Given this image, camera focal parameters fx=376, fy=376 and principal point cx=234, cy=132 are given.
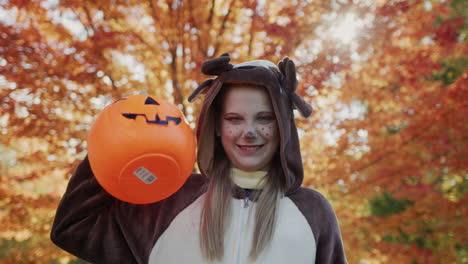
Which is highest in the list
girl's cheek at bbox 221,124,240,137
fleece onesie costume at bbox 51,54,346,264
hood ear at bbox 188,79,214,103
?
hood ear at bbox 188,79,214,103

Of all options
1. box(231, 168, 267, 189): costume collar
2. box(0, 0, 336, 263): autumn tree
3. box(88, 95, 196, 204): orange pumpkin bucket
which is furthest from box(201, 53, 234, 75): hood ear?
box(0, 0, 336, 263): autumn tree

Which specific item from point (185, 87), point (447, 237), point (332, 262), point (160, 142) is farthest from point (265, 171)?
point (447, 237)

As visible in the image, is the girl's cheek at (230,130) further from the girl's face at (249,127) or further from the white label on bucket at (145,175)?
the white label on bucket at (145,175)

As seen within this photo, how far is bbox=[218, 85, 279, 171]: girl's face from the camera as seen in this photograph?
1976 millimetres

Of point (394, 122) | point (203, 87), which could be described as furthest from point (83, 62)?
point (394, 122)

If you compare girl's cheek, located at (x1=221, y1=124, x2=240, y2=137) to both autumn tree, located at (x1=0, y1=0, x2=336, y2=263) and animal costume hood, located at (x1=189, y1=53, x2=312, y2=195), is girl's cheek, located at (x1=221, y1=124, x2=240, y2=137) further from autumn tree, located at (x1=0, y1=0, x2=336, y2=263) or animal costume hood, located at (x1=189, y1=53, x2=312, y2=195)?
autumn tree, located at (x1=0, y1=0, x2=336, y2=263)

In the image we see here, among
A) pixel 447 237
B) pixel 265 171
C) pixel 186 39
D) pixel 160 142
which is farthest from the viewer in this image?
pixel 447 237

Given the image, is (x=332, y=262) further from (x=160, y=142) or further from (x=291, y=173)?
(x=160, y=142)

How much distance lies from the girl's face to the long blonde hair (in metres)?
0.12

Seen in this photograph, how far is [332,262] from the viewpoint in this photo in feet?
6.56

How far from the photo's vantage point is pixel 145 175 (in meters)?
1.62

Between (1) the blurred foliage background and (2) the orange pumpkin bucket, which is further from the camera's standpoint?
(1) the blurred foliage background

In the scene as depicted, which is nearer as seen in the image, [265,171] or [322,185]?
[265,171]

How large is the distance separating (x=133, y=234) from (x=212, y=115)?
0.78 metres
